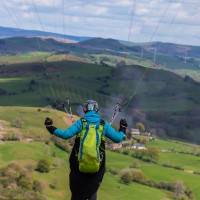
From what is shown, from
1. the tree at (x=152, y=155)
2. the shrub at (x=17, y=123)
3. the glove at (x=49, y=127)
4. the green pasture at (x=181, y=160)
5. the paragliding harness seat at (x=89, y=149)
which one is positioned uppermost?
the glove at (x=49, y=127)

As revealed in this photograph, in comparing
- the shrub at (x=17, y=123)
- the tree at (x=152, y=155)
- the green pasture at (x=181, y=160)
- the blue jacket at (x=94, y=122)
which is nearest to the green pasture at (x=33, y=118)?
the shrub at (x=17, y=123)

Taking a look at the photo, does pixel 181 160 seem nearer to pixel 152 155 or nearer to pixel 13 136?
pixel 152 155

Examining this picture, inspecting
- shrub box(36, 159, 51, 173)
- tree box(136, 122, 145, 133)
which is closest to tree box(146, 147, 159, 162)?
shrub box(36, 159, 51, 173)

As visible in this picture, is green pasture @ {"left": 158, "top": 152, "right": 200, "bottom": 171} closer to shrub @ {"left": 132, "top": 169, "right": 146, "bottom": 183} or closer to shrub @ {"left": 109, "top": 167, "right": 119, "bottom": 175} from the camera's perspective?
shrub @ {"left": 132, "top": 169, "right": 146, "bottom": 183}

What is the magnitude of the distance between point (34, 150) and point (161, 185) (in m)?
28.9

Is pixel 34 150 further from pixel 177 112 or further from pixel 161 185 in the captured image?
pixel 177 112

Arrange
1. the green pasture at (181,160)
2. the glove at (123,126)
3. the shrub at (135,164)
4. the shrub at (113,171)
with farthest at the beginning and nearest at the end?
the green pasture at (181,160)
the shrub at (135,164)
the shrub at (113,171)
the glove at (123,126)

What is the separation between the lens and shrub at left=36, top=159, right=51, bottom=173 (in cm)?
8206

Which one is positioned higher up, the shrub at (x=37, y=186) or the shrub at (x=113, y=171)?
the shrub at (x=37, y=186)

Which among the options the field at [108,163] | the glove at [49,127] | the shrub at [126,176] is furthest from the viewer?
the shrub at [126,176]

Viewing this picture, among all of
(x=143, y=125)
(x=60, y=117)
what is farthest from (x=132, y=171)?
(x=143, y=125)

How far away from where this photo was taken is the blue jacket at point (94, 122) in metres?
9.20

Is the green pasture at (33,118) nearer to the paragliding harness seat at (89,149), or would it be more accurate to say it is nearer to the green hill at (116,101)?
the green hill at (116,101)

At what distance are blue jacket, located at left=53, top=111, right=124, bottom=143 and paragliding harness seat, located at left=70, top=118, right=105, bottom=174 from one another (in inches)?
3.2
